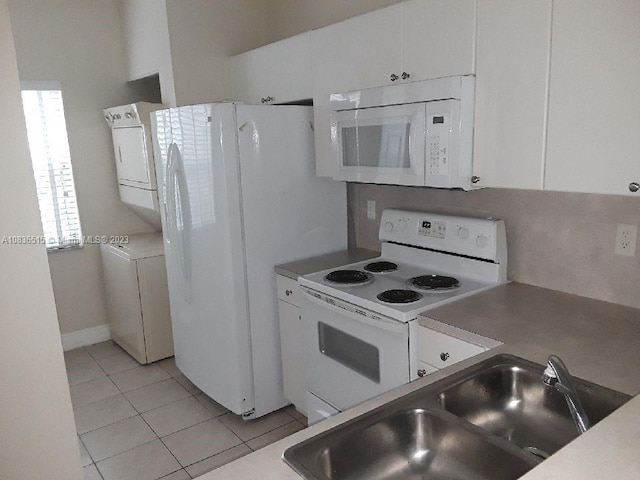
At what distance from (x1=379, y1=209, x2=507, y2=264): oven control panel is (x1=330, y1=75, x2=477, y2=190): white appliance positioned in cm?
33

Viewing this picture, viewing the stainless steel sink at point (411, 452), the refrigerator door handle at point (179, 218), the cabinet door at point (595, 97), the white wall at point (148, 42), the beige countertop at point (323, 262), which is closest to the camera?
the stainless steel sink at point (411, 452)

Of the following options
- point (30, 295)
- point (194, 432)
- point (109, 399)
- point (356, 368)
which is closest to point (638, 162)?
point (356, 368)

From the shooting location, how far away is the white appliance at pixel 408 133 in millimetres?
1948

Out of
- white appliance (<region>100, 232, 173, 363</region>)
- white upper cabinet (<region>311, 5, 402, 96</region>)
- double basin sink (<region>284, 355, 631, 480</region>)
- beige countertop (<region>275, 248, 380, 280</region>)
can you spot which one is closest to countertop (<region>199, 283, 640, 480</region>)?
double basin sink (<region>284, 355, 631, 480</region>)

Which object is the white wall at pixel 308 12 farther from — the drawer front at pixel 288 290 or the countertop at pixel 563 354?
the countertop at pixel 563 354

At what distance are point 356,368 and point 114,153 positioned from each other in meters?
2.84

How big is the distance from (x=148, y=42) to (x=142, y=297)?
1.76m

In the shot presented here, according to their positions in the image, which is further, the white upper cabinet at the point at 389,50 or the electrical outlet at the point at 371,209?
the electrical outlet at the point at 371,209

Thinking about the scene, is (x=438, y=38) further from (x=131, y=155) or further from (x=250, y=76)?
(x=131, y=155)

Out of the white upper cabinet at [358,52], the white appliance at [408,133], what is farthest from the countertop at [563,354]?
the white upper cabinet at [358,52]

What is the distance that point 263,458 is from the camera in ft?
3.38

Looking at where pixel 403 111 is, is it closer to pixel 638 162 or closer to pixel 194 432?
pixel 638 162

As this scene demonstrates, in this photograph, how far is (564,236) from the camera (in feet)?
6.83

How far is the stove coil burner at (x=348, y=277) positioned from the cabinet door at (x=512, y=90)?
735mm
